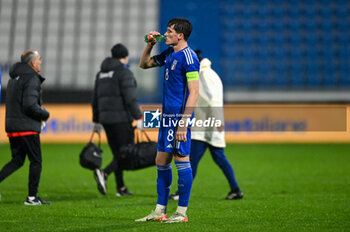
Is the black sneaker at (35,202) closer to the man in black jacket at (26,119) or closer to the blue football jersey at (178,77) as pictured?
the man in black jacket at (26,119)

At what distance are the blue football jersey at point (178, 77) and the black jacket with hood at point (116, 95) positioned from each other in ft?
7.67

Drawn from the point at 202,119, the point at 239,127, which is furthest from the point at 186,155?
the point at 239,127

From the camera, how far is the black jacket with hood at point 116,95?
23.3ft

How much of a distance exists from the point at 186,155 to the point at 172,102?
496 millimetres

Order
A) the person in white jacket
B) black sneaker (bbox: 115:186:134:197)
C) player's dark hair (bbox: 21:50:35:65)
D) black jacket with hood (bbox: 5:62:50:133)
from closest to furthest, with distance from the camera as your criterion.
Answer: black jacket with hood (bbox: 5:62:50:133) < player's dark hair (bbox: 21:50:35:65) < the person in white jacket < black sneaker (bbox: 115:186:134:197)

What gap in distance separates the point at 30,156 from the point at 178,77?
2.36 metres

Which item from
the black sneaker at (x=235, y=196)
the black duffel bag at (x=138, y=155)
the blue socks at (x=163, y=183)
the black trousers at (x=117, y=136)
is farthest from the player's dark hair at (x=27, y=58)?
the black sneaker at (x=235, y=196)

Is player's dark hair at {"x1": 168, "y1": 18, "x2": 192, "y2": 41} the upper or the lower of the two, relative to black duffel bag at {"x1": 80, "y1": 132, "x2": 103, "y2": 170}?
upper

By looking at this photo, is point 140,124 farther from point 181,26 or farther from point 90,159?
point 181,26

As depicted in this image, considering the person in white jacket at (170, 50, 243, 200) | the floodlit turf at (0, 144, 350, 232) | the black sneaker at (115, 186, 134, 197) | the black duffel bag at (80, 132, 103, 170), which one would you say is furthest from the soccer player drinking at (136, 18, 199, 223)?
the black sneaker at (115, 186, 134, 197)

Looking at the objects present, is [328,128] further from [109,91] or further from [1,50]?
[1,50]

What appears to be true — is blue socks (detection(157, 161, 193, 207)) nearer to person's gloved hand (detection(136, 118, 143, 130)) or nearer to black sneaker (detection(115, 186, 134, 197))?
person's gloved hand (detection(136, 118, 143, 130))

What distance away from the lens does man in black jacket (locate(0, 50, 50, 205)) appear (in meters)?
6.06

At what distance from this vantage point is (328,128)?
19.8 meters
